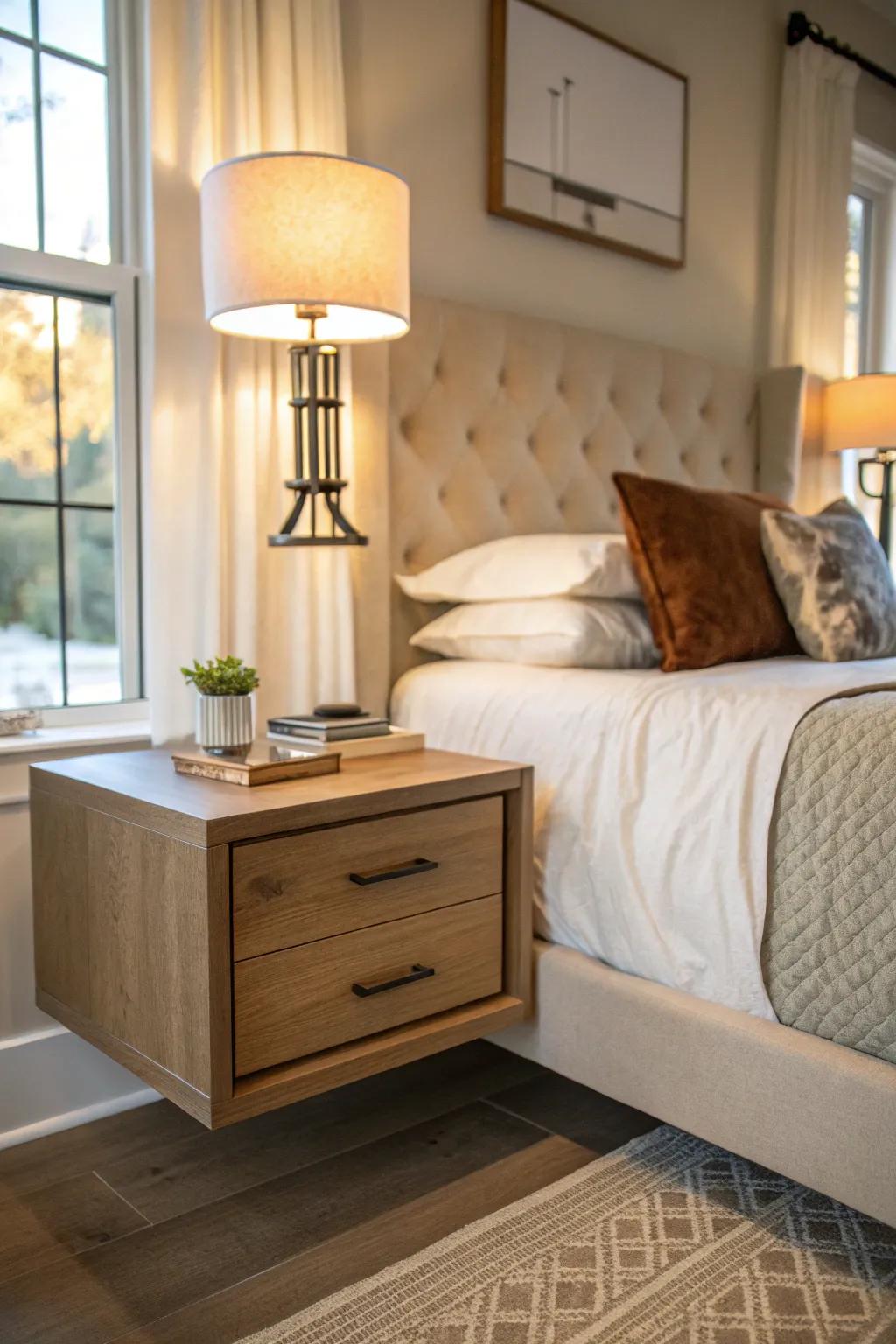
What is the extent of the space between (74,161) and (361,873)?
1.41m

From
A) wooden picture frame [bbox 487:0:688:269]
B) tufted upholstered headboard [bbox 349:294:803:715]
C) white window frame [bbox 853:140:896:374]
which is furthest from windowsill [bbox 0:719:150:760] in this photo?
white window frame [bbox 853:140:896:374]

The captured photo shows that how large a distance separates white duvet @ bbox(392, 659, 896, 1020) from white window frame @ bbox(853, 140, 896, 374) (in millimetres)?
2359

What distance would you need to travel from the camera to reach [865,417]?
130 inches

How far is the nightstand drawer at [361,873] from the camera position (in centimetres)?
147


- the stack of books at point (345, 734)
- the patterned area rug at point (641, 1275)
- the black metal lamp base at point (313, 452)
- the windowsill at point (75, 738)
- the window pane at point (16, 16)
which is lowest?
the patterned area rug at point (641, 1275)

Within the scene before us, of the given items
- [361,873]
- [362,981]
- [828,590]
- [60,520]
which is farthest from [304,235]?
[828,590]

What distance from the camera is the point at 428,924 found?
171 centimetres

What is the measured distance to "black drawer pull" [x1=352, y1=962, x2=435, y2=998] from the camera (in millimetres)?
1601

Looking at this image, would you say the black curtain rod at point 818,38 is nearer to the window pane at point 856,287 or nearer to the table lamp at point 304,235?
the window pane at point 856,287

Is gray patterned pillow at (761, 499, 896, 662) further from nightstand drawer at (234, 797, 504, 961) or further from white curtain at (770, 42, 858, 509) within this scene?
white curtain at (770, 42, 858, 509)

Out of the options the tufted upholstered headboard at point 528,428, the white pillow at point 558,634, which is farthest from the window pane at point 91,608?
the white pillow at point 558,634

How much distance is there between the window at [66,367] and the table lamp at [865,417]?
2.18 m

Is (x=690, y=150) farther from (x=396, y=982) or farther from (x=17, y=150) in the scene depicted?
(x=396, y=982)

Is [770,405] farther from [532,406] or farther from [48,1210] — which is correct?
[48,1210]
